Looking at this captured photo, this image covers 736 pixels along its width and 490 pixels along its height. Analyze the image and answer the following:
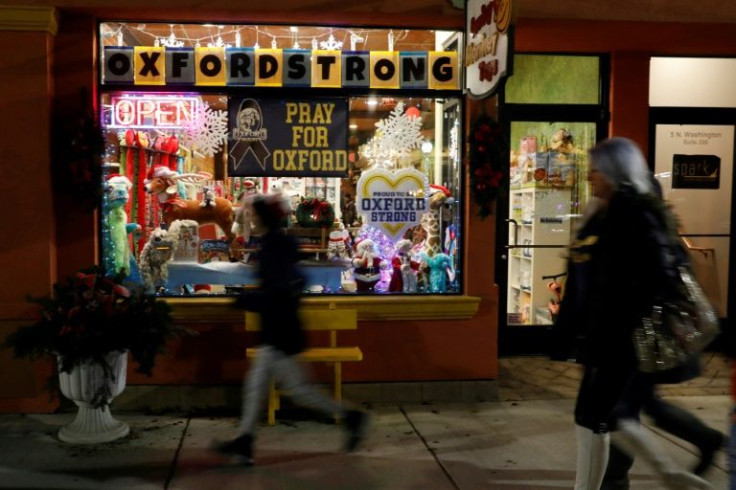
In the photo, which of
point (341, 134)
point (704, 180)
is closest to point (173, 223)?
point (341, 134)

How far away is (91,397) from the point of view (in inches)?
212

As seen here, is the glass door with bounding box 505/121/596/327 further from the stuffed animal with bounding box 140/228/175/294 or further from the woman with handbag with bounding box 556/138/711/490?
the woman with handbag with bounding box 556/138/711/490

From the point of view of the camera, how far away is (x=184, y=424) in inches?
233

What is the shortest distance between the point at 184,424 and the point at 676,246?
389cm

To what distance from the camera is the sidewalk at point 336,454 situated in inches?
185

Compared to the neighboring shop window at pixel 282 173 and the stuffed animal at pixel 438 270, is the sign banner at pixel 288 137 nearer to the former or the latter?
the neighboring shop window at pixel 282 173

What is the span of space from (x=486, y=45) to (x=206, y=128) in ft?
7.92

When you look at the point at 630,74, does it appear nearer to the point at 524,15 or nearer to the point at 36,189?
the point at 524,15

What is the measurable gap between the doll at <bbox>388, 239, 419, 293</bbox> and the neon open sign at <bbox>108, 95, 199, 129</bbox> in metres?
2.08

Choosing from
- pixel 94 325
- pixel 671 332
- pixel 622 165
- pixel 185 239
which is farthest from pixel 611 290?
pixel 185 239

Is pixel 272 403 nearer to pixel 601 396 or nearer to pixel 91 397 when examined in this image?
pixel 91 397

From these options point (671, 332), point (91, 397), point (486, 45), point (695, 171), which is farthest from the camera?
point (695, 171)

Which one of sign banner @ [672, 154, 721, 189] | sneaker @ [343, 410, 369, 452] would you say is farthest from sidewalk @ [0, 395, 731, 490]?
sign banner @ [672, 154, 721, 189]

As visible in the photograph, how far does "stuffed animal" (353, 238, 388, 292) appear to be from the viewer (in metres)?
6.62
